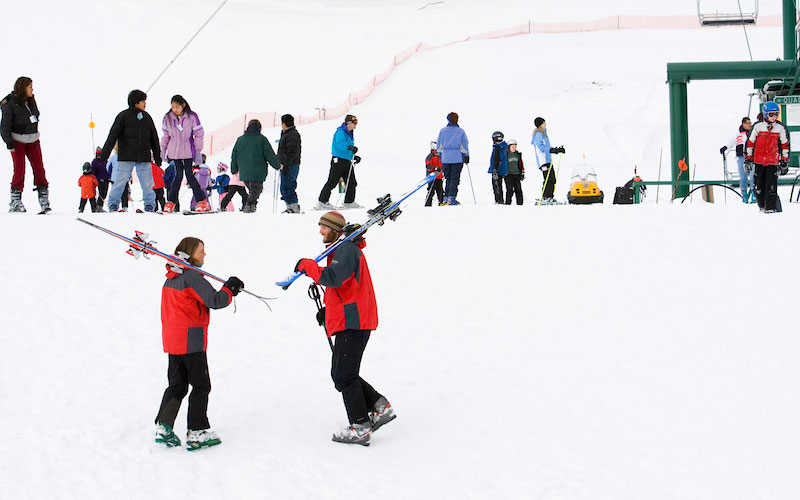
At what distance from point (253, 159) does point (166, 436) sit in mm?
7421

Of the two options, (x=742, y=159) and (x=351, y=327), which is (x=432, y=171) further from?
(x=351, y=327)

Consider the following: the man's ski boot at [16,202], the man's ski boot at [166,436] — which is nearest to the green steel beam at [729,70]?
the man's ski boot at [16,202]

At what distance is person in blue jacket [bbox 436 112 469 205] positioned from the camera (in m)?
14.4

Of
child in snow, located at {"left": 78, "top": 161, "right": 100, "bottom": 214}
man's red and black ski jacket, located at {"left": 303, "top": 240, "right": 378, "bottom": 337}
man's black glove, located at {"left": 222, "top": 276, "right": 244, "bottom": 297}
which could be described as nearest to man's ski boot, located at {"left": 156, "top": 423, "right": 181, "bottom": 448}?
man's black glove, located at {"left": 222, "top": 276, "right": 244, "bottom": 297}

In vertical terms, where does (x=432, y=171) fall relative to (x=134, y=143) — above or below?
below

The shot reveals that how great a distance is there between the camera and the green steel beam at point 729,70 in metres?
18.2

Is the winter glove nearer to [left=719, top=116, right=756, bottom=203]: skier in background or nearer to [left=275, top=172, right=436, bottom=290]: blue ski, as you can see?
[left=275, top=172, right=436, bottom=290]: blue ski

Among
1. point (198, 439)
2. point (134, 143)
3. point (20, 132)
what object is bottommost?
point (198, 439)

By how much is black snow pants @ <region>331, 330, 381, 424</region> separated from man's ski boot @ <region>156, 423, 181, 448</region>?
1.13 metres

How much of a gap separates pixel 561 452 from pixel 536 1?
75489 millimetres

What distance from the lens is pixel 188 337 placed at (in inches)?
234

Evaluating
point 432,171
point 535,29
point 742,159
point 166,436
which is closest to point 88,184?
point 432,171

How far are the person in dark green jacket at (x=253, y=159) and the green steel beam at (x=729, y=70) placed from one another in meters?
9.38

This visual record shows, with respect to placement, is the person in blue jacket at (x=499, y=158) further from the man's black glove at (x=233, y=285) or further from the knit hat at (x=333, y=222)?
the man's black glove at (x=233, y=285)
